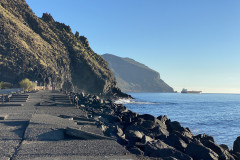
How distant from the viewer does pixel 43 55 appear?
8550cm

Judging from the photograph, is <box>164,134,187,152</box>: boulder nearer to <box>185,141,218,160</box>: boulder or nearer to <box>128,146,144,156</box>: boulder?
<box>185,141,218,160</box>: boulder

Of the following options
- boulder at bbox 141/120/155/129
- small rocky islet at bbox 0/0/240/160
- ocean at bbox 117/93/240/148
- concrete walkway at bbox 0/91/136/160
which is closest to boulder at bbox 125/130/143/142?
small rocky islet at bbox 0/0/240/160

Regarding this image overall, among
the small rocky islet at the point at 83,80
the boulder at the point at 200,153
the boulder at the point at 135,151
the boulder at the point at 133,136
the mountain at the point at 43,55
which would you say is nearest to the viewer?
the boulder at the point at 135,151

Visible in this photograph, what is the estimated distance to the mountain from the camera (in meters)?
68.8

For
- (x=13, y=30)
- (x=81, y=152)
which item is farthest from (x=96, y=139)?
(x=13, y=30)

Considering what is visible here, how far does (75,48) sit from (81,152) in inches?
4571

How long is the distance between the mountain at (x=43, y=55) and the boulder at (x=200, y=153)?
6215cm

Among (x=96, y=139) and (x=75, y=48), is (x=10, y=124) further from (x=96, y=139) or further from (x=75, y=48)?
(x=75, y=48)

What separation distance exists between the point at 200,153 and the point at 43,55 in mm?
82908

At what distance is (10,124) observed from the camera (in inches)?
459

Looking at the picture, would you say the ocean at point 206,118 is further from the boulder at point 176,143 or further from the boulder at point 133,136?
the boulder at point 133,136

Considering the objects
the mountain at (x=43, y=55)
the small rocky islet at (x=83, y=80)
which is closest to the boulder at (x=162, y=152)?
the small rocky islet at (x=83, y=80)

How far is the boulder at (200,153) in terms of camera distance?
9352 millimetres

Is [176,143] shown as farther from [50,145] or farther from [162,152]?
[50,145]
